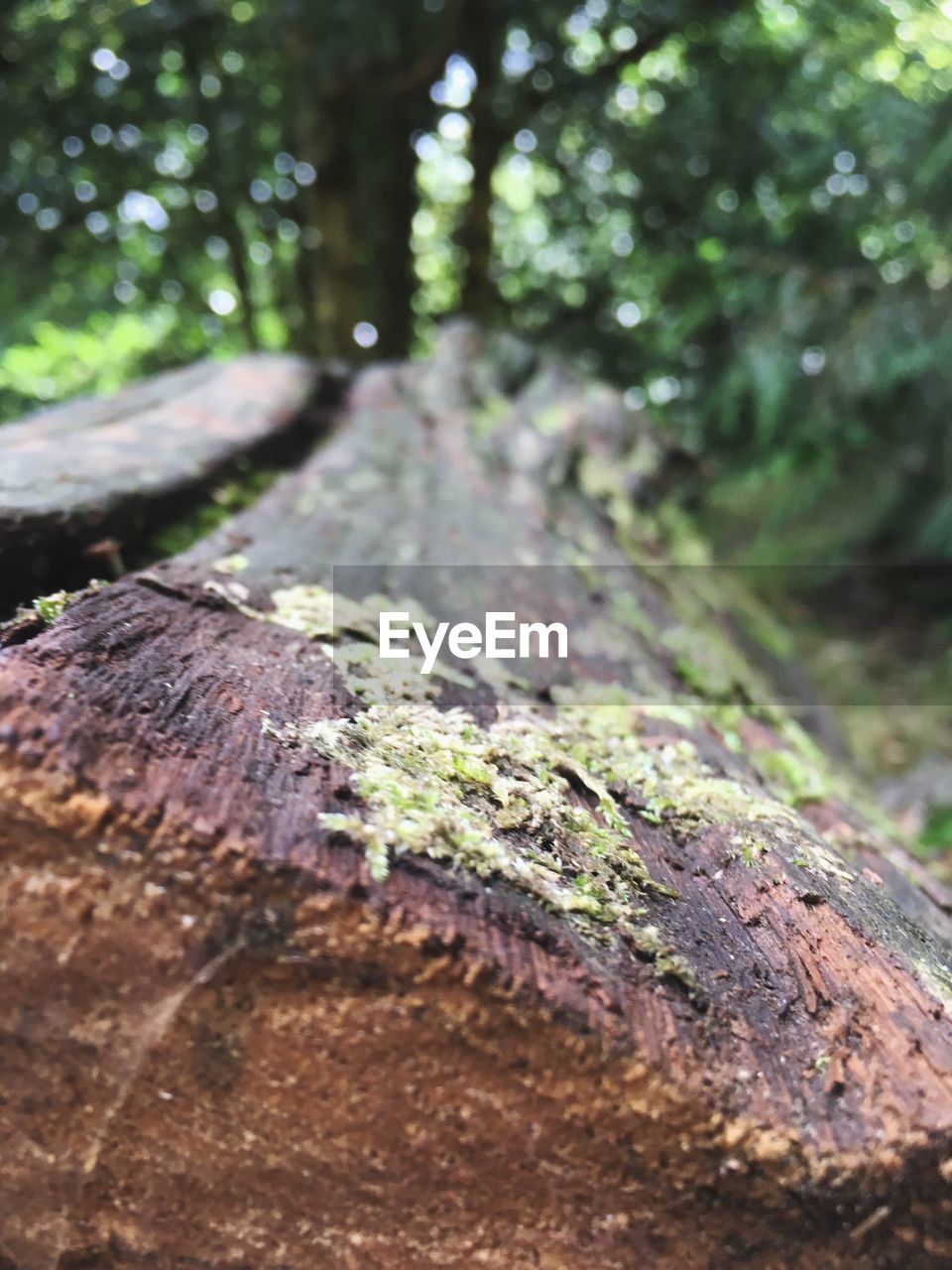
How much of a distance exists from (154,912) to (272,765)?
21cm

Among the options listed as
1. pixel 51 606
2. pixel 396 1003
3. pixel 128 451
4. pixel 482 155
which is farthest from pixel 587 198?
pixel 396 1003

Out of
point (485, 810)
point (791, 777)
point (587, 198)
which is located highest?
point (587, 198)

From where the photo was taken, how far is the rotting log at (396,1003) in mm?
938

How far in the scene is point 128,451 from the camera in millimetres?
2092

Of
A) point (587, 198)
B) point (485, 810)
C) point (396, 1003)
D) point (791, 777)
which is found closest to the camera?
point (396, 1003)

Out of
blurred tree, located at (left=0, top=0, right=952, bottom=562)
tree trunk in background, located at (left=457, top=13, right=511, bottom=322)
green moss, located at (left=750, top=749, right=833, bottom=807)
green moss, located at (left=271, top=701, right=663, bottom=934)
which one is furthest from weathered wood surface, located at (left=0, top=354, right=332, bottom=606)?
tree trunk in background, located at (left=457, top=13, right=511, bottom=322)

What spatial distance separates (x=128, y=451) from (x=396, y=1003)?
5.35ft

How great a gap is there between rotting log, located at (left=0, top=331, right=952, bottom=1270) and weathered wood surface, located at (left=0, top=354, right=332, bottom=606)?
336 mm

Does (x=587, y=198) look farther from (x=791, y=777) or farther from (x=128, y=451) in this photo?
(x=791, y=777)

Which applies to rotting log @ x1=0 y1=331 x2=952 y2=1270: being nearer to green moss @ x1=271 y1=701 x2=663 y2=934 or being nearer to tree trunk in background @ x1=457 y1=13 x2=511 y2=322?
green moss @ x1=271 y1=701 x2=663 y2=934

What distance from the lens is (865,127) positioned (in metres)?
3.53

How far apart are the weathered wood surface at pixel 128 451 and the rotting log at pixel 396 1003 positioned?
0.34 metres

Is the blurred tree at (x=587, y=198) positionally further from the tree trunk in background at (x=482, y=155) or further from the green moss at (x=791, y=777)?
the green moss at (x=791, y=777)

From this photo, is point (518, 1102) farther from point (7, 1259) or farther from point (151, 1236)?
point (7, 1259)
